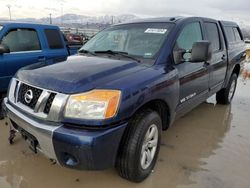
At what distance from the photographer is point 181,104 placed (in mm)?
3660

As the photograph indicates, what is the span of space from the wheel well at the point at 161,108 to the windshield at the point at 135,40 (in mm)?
559

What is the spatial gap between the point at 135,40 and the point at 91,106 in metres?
1.53

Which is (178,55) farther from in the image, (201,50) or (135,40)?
(135,40)

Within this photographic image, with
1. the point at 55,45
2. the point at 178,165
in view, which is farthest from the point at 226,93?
the point at 55,45

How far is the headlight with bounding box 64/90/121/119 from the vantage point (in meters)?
2.37

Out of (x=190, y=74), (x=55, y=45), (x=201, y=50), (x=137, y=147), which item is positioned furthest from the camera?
(x=55, y=45)

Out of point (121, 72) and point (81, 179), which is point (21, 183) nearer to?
point (81, 179)

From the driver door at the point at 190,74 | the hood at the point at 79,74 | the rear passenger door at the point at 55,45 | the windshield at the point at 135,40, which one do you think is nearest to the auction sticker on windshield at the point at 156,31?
the windshield at the point at 135,40

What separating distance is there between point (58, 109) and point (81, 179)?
1022 mm

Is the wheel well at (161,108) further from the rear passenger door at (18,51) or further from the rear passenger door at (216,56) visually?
the rear passenger door at (18,51)

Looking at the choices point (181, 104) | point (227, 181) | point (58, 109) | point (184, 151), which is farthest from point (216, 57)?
point (58, 109)

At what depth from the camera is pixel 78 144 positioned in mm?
2285

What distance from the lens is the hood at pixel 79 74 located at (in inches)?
96.8

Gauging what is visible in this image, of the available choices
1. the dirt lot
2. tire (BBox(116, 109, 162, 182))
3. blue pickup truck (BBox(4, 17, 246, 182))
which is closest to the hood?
blue pickup truck (BBox(4, 17, 246, 182))
